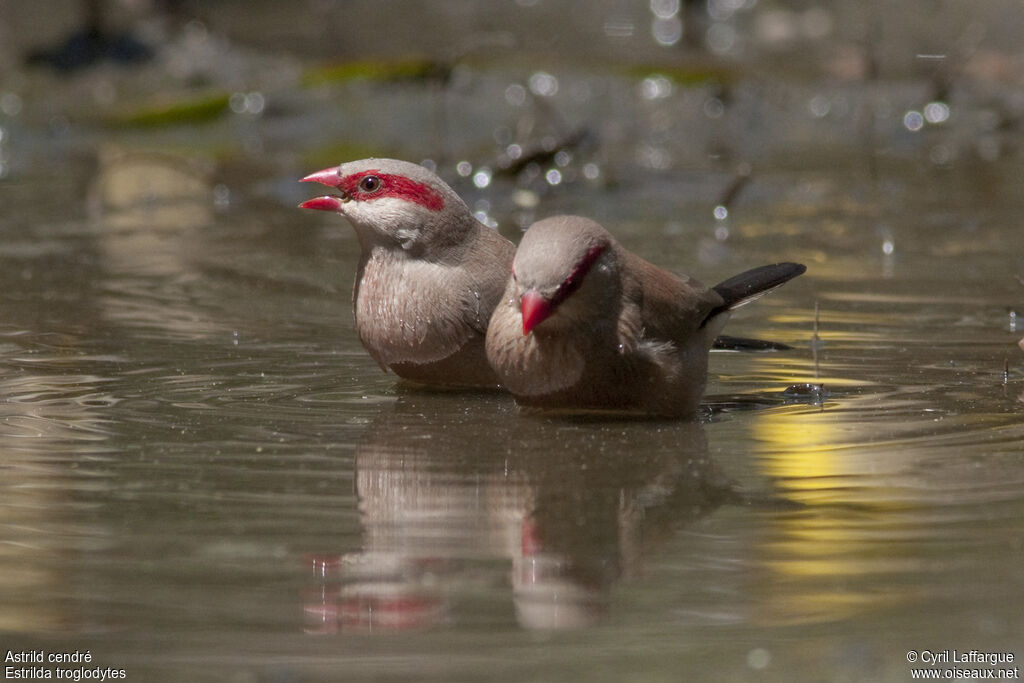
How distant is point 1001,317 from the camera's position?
6141mm

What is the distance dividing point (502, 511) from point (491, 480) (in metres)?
0.28

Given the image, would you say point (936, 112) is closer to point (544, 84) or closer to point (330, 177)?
point (544, 84)

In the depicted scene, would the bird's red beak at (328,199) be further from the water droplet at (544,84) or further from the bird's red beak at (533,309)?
the water droplet at (544,84)

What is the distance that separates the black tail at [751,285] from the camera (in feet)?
16.4

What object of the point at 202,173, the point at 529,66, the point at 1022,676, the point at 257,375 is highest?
the point at 529,66

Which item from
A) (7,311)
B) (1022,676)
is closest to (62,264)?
(7,311)

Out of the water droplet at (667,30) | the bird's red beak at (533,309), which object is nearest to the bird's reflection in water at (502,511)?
the bird's red beak at (533,309)

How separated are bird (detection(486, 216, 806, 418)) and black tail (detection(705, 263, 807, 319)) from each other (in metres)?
0.20

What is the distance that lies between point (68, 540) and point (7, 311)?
302 centimetres

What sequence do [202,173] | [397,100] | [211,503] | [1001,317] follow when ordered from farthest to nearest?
[397,100] → [202,173] → [1001,317] → [211,503]

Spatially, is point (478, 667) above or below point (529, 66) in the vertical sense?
below

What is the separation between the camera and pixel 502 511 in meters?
3.81

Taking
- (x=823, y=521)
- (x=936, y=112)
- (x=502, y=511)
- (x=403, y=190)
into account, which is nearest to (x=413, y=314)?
(x=403, y=190)

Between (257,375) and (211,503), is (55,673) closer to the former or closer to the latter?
(211,503)
